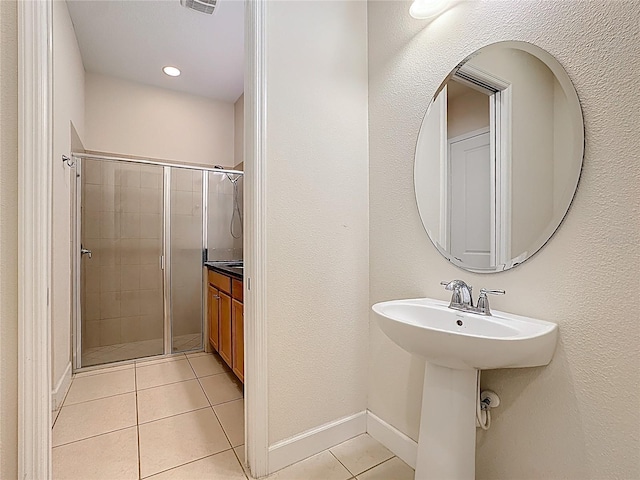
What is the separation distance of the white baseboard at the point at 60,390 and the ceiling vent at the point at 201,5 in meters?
2.66

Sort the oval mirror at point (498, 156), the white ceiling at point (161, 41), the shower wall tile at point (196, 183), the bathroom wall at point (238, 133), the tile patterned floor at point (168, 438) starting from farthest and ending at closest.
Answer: the bathroom wall at point (238, 133) < the shower wall tile at point (196, 183) < the white ceiling at point (161, 41) < the tile patterned floor at point (168, 438) < the oval mirror at point (498, 156)

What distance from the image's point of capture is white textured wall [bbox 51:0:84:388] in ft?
6.21

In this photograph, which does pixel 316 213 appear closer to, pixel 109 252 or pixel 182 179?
pixel 182 179

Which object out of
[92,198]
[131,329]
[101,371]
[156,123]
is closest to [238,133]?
[156,123]

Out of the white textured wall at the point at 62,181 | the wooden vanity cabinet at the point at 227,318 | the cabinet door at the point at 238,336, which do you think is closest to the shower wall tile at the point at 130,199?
the white textured wall at the point at 62,181

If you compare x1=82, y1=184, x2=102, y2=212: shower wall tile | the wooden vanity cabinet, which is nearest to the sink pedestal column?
the wooden vanity cabinet

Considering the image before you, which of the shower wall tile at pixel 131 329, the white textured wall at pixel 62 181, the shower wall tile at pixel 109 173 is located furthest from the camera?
the shower wall tile at pixel 131 329

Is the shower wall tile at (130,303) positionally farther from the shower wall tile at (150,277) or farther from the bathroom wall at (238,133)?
the bathroom wall at (238,133)

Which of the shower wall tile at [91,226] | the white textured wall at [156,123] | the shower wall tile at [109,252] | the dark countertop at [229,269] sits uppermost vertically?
the white textured wall at [156,123]

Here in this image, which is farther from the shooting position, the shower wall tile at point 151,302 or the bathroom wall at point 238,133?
the bathroom wall at point 238,133

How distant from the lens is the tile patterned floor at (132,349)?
105 inches

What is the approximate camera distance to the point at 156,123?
331 cm

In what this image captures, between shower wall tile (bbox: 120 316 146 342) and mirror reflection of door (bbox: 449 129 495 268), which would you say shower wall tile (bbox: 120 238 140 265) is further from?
mirror reflection of door (bbox: 449 129 495 268)

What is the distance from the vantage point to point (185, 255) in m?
3.08
